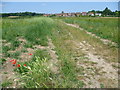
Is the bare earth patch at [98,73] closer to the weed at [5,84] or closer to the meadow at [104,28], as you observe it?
the weed at [5,84]

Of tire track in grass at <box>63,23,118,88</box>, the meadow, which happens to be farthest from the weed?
the meadow

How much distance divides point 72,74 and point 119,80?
140 cm

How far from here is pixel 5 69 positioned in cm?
448

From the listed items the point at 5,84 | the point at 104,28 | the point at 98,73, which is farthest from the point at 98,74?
the point at 104,28

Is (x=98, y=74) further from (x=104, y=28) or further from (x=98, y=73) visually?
(x=104, y=28)

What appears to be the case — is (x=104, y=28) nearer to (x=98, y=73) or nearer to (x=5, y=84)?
(x=98, y=73)

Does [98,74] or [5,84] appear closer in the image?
[5,84]

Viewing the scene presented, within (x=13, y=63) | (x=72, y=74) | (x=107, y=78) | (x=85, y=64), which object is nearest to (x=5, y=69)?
(x=13, y=63)

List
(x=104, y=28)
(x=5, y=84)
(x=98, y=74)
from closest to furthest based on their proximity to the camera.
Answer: (x=5, y=84) < (x=98, y=74) < (x=104, y=28)

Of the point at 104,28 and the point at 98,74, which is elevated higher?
the point at 104,28

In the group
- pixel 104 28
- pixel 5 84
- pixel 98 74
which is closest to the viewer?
pixel 5 84

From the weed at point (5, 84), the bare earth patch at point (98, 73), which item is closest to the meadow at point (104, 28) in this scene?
the bare earth patch at point (98, 73)

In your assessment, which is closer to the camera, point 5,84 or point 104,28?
point 5,84

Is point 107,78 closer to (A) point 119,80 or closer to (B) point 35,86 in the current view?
(A) point 119,80
